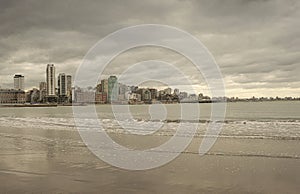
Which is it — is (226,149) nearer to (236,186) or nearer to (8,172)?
(236,186)

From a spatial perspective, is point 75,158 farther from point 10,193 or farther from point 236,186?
point 236,186

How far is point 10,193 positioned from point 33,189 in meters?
0.54

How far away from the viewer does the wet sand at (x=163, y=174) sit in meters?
8.58

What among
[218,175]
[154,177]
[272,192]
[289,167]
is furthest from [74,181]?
[289,167]

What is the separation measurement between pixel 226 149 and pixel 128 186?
795 centimetres

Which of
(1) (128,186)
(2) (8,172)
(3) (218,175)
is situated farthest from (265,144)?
(2) (8,172)

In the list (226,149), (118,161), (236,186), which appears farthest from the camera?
(226,149)

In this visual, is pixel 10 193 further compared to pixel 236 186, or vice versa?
pixel 236 186

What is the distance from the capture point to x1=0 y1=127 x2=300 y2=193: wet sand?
28.1 feet

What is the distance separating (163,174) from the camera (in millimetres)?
10266

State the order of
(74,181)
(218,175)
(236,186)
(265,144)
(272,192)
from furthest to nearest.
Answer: (265,144) → (218,175) → (74,181) → (236,186) → (272,192)

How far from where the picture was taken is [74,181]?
936 centimetres

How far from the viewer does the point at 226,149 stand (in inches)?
614

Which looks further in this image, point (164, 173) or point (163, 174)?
point (164, 173)
